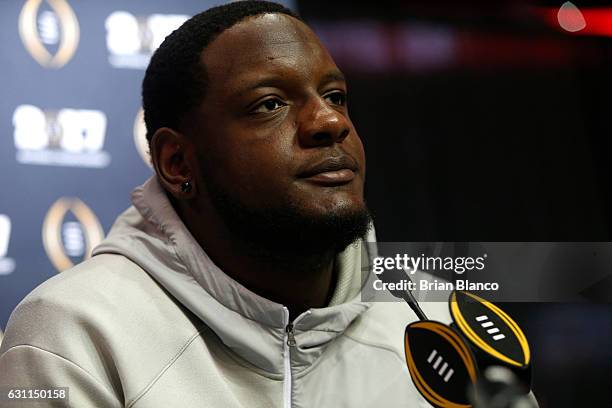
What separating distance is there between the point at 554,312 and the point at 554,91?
1.00m

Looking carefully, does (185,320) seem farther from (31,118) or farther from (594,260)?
(31,118)

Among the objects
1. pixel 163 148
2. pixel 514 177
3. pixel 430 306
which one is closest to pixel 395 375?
pixel 430 306

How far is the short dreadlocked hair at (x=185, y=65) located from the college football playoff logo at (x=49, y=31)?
738mm

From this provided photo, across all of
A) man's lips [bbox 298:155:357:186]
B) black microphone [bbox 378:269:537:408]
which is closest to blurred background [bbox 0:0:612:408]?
man's lips [bbox 298:155:357:186]

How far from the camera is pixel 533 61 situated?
188 cm

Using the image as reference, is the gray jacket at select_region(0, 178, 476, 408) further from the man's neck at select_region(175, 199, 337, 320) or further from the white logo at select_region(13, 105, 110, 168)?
the white logo at select_region(13, 105, 110, 168)

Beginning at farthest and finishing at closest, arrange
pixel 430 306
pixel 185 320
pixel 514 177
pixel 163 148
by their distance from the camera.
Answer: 1. pixel 514 177
2. pixel 163 148
3. pixel 185 320
4. pixel 430 306

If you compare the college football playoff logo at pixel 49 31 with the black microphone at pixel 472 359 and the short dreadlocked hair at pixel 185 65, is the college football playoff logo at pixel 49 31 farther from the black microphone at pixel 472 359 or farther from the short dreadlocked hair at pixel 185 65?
the black microphone at pixel 472 359

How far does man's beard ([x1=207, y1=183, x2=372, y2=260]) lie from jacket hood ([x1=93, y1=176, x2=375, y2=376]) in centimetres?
6

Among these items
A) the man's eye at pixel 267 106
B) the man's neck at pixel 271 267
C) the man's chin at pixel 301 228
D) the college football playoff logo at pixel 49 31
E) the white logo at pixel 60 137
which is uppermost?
the college football playoff logo at pixel 49 31

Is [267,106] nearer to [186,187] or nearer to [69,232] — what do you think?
[186,187]

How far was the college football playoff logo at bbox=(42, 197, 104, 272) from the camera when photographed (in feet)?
5.97

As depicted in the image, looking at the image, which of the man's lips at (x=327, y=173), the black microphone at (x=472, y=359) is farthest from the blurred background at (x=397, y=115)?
the black microphone at (x=472, y=359)

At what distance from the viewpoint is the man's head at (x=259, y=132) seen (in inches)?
41.3
